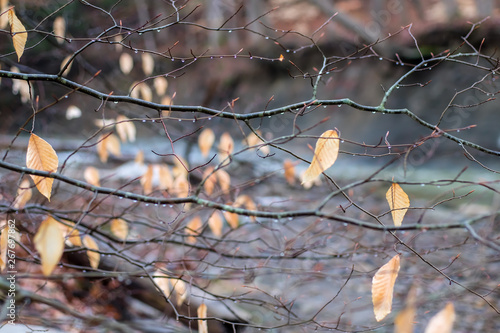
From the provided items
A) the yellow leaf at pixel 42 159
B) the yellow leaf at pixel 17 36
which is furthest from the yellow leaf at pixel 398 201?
the yellow leaf at pixel 17 36

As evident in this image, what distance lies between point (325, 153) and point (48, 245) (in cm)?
69

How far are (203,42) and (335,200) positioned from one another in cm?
1013

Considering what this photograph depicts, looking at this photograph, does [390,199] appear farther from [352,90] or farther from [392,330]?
[352,90]

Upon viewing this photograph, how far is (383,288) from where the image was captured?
1021 mm

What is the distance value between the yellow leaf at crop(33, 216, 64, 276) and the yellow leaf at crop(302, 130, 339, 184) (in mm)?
592

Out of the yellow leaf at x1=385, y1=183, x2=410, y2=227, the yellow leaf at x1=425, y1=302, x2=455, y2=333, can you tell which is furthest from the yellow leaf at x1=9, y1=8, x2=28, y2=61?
the yellow leaf at x1=425, y1=302, x2=455, y2=333

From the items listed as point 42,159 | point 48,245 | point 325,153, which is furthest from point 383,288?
point 42,159

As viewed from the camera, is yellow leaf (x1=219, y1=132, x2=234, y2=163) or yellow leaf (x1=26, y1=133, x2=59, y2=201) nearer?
yellow leaf (x1=26, y1=133, x2=59, y2=201)

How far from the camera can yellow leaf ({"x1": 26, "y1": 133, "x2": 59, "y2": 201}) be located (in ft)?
3.97

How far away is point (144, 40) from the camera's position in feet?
43.6

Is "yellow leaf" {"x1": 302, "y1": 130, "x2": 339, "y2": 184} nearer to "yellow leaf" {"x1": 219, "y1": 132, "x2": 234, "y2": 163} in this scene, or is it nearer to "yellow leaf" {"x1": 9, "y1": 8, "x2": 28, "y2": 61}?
"yellow leaf" {"x1": 219, "y1": 132, "x2": 234, "y2": 163}

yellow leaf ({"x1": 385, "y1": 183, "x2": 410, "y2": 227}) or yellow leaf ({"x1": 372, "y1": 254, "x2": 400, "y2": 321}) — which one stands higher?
yellow leaf ({"x1": 385, "y1": 183, "x2": 410, "y2": 227})

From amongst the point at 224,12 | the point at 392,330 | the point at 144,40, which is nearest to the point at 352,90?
the point at 224,12

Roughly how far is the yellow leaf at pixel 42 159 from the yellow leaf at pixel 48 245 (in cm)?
34
